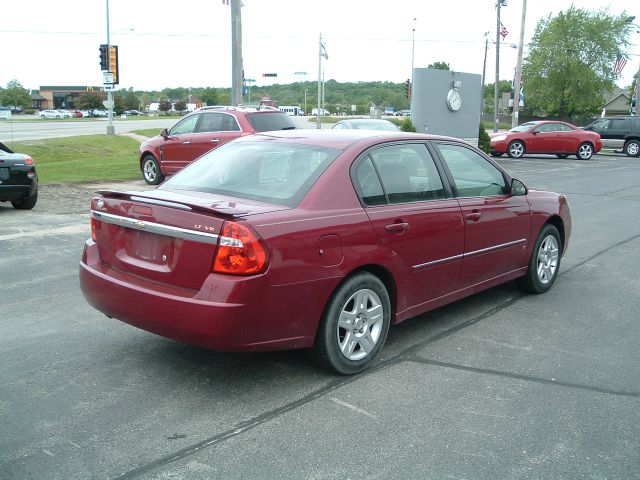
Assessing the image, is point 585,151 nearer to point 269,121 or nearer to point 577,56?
point 269,121

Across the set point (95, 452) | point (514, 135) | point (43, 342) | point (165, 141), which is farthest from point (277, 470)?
point (514, 135)

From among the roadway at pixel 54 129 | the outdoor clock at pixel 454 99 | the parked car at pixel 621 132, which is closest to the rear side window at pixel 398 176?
the roadway at pixel 54 129

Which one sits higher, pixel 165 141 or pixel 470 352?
pixel 165 141

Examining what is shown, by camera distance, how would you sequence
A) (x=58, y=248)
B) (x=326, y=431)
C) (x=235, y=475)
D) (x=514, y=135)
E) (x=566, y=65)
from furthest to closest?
(x=566, y=65), (x=514, y=135), (x=58, y=248), (x=326, y=431), (x=235, y=475)

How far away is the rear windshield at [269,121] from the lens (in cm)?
1344

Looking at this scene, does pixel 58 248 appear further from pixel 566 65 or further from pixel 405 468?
pixel 566 65

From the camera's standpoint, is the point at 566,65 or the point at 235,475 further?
the point at 566,65

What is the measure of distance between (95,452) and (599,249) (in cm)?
751

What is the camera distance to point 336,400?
3.99 meters

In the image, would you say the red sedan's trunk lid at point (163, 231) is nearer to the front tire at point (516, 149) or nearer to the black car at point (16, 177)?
the black car at point (16, 177)

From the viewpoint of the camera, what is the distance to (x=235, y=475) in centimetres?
314

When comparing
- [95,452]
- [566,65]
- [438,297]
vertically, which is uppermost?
[566,65]

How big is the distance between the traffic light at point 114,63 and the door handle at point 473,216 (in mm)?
32495

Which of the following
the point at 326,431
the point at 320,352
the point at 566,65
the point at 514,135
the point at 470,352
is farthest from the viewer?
the point at 566,65
